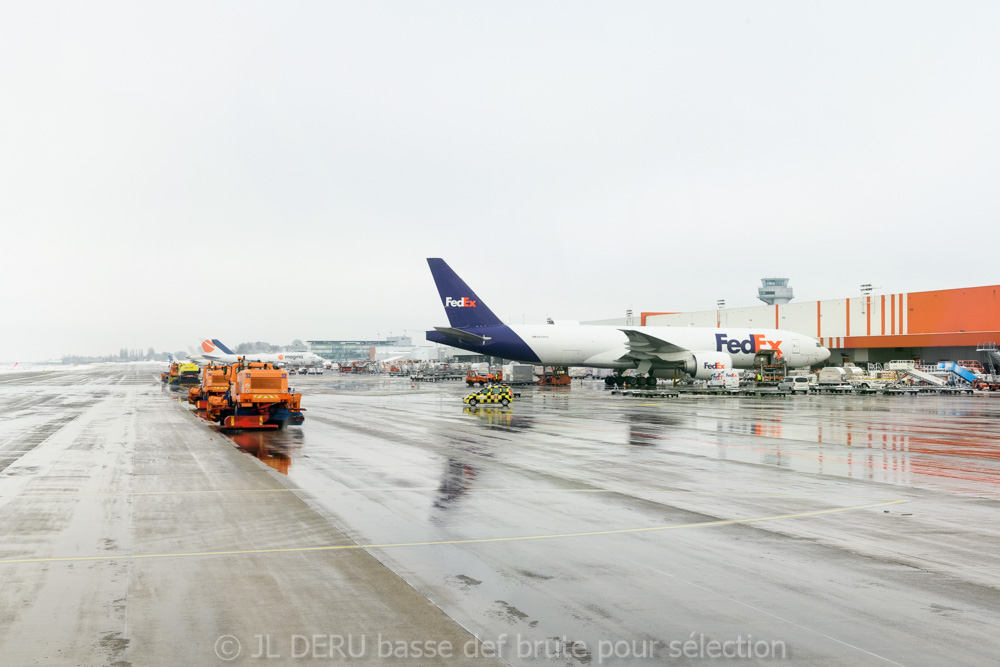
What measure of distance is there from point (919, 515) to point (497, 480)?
695 centimetres

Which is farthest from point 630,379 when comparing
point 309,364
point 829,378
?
point 309,364

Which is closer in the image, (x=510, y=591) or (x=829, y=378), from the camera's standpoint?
(x=510, y=591)

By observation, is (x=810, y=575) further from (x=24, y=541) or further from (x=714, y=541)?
(x=24, y=541)

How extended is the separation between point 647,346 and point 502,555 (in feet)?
147

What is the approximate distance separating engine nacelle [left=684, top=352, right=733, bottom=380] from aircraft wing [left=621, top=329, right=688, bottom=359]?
1246 millimetres

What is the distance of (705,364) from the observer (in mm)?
50219

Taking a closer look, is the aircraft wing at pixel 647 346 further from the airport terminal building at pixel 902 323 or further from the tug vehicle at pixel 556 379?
the airport terminal building at pixel 902 323

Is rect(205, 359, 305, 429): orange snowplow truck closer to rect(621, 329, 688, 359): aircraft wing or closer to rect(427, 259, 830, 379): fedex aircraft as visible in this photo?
rect(427, 259, 830, 379): fedex aircraft

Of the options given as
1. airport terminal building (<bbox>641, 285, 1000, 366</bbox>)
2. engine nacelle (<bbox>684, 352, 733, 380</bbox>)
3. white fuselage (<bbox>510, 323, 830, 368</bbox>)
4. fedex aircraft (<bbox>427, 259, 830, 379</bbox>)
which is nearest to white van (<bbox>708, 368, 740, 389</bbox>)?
engine nacelle (<bbox>684, 352, 733, 380</bbox>)

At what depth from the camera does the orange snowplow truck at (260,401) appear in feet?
81.4

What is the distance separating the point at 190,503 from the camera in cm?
1153

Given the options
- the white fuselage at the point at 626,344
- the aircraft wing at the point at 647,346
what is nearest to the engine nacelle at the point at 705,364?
the white fuselage at the point at 626,344

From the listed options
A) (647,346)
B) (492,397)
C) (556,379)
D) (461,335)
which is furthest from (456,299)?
(492,397)

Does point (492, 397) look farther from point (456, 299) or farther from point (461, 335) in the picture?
point (456, 299)
